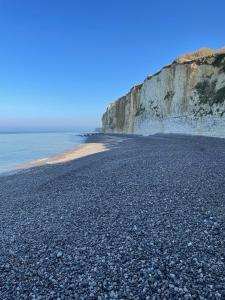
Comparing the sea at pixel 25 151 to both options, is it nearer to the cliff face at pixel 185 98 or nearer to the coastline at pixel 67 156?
the coastline at pixel 67 156

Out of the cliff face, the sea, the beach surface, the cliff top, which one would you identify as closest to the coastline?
the sea

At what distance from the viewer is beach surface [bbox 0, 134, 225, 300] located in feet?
11.9

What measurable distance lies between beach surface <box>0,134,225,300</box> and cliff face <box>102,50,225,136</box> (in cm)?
2061

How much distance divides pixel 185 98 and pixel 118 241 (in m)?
34.2

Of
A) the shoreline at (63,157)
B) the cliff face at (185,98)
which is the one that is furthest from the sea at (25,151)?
the cliff face at (185,98)

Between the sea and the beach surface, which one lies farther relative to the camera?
the sea

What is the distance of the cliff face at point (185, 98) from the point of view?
94.5 ft

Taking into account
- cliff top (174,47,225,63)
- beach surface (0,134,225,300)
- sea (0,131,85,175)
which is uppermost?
cliff top (174,47,225,63)

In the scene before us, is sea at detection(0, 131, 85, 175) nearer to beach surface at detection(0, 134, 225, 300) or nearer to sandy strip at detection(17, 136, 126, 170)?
sandy strip at detection(17, 136, 126, 170)

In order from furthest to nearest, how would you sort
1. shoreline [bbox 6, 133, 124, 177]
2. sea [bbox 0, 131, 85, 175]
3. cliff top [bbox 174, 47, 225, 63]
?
cliff top [bbox 174, 47, 225, 63] → sea [bbox 0, 131, 85, 175] → shoreline [bbox 6, 133, 124, 177]

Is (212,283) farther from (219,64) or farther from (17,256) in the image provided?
(219,64)

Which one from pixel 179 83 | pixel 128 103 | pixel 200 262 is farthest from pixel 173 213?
pixel 128 103

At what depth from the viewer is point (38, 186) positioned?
10.1 metres

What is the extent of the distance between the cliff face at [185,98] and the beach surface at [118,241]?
20.6 metres
